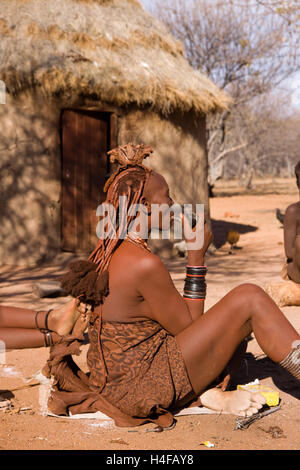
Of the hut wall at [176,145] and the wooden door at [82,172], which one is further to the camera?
the hut wall at [176,145]

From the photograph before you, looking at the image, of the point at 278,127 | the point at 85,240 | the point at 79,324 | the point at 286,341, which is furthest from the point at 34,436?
the point at 278,127

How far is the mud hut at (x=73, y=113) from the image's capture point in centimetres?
806

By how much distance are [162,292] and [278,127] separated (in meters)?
33.4

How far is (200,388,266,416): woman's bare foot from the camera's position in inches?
115

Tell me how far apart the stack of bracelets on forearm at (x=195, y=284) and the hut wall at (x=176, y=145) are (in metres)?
5.88

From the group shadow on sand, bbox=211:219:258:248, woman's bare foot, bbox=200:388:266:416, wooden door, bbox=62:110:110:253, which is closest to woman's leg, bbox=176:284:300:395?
woman's bare foot, bbox=200:388:266:416

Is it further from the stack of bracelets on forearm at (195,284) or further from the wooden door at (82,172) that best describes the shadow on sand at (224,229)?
A: the stack of bracelets on forearm at (195,284)

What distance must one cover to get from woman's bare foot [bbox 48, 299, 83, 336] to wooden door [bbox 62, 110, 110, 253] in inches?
216

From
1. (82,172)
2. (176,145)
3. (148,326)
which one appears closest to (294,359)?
(148,326)

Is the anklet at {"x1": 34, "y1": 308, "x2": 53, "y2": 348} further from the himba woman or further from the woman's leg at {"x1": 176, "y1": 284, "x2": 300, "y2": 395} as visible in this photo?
the woman's leg at {"x1": 176, "y1": 284, "x2": 300, "y2": 395}

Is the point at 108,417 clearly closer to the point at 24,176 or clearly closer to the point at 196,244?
the point at 196,244
